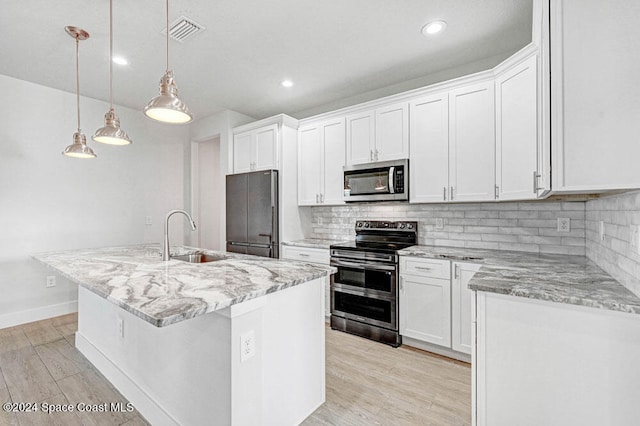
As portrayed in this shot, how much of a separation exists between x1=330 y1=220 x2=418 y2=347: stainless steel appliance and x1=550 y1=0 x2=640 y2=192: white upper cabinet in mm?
1660

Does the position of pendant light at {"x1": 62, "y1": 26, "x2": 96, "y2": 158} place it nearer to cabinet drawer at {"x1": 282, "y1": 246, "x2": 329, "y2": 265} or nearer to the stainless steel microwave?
cabinet drawer at {"x1": 282, "y1": 246, "x2": 329, "y2": 265}

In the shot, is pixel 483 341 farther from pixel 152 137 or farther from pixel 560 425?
pixel 152 137

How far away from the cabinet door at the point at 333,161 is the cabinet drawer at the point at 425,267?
1108 millimetres

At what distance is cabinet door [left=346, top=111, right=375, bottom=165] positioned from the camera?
327 centimetres

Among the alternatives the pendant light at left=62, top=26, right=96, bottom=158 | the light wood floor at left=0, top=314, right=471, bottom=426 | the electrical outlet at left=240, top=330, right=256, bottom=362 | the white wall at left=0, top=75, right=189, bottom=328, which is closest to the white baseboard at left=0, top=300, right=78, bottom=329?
the white wall at left=0, top=75, right=189, bottom=328

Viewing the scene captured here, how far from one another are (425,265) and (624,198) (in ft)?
4.62

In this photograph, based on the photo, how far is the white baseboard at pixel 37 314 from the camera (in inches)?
129

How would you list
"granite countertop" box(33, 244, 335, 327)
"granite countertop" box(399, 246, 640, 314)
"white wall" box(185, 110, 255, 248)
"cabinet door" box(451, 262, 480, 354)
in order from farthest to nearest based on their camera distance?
1. "white wall" box(185, 110, 255, 248)
2. "cabinet door" box(451, 262, 480, 354)
3. "granite countertop" box(399, 246, 640, 314)
4. "granite countertop" box(33, 244, 335, 327)

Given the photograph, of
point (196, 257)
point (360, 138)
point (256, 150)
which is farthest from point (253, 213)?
point (360, 138)

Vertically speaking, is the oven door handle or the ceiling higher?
the ceiling

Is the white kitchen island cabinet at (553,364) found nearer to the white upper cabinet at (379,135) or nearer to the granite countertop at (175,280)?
the granite countertop at (175,280)

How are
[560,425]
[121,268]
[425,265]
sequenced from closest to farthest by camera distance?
[560,425]
[121,268]
[425,265]

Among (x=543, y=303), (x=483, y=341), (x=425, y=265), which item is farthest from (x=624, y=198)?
(x=425, y=265)

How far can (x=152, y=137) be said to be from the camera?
4.50 meters
